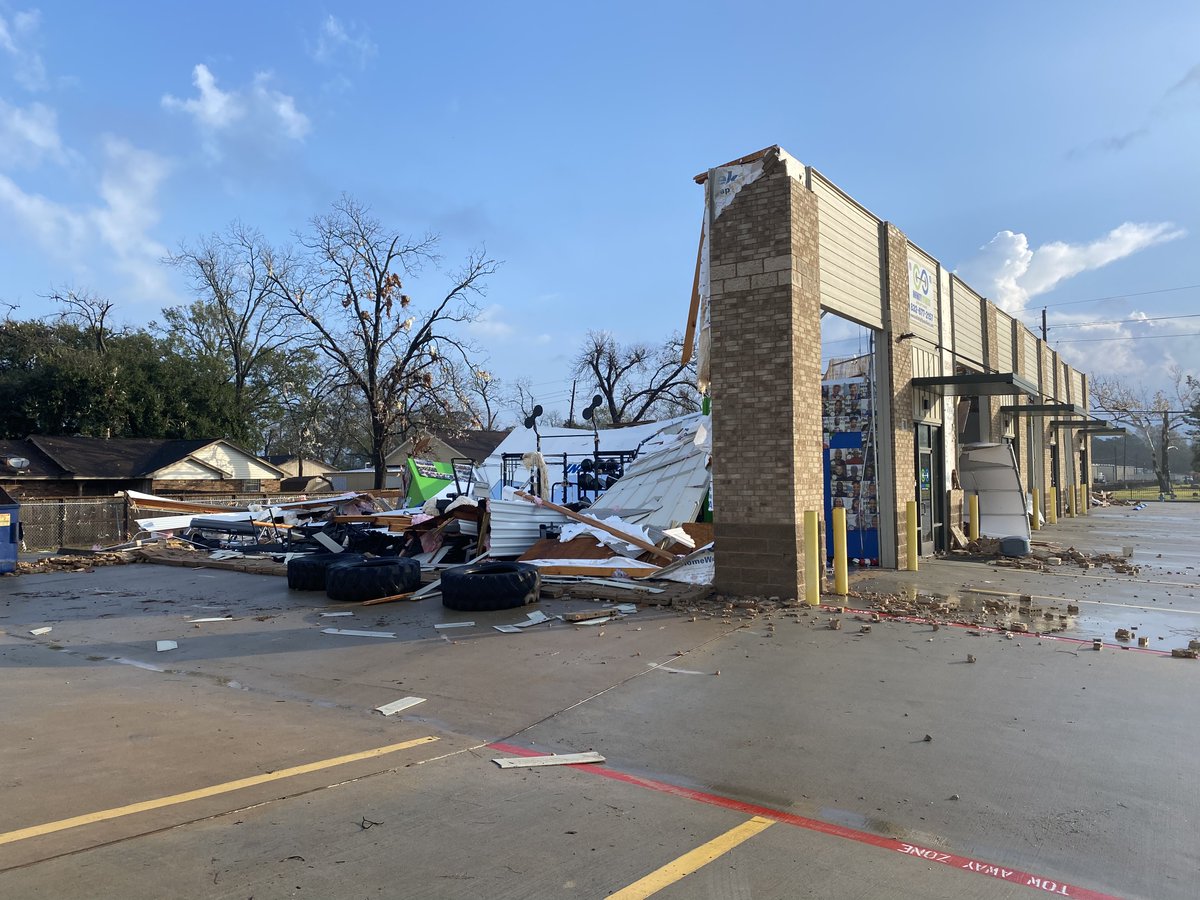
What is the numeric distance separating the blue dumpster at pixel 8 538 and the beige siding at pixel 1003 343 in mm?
25167

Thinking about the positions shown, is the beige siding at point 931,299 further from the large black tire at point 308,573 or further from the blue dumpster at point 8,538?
the blue dumpster at point 8,538

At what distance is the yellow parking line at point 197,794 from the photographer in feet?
12.9

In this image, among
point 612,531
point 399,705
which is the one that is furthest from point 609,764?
point 612,531

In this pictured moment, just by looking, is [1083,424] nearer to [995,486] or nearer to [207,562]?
[995,486]

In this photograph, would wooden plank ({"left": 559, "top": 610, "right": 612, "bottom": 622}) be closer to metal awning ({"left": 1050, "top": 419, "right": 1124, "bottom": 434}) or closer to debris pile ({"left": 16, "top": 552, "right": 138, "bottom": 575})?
debris pile ({"left": 16, "top": 552, "right": 138, "bottom": 575})

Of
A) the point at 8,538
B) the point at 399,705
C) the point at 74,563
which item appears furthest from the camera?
the point at 74,563

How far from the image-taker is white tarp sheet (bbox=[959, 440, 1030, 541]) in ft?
62.7

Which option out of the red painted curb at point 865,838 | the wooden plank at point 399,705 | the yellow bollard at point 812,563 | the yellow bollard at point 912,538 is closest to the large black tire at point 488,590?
the yellow bollard at point 812,563

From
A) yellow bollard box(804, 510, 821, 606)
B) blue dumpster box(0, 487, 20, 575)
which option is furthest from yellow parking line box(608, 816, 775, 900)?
blue dumpster box(0, 487, 20, 575)

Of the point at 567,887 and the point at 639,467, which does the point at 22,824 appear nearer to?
the point at 567,887

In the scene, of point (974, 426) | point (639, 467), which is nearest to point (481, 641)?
point (639, 467)

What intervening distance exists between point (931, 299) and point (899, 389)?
388 cm

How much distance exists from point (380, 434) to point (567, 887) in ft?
109

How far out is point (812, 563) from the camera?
10.2 meters
